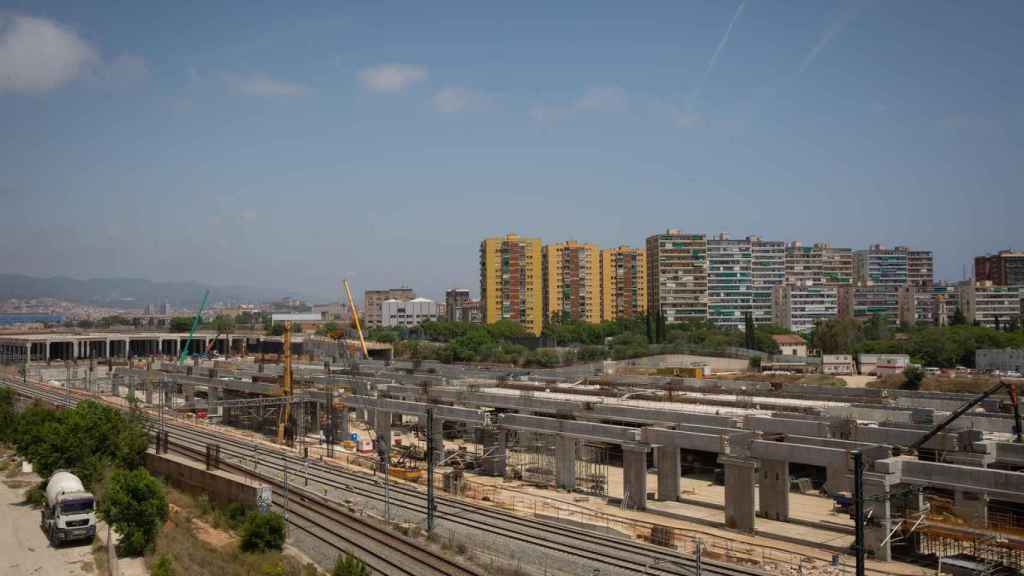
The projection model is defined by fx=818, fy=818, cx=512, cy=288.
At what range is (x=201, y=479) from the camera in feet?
86.2

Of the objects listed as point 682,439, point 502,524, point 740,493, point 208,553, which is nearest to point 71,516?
point 208,553

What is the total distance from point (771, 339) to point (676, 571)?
6018cm

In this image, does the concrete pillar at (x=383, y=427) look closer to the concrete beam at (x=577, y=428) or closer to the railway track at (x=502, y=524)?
the railway track at (x=502, y=524)

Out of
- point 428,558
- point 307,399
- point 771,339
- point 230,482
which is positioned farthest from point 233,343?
point 428,558

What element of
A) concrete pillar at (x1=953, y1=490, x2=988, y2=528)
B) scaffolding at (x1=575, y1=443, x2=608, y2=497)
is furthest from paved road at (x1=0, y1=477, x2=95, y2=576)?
concrete pillar at (x1=953, y1=490, x2=988, y2=528)

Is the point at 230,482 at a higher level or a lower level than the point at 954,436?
lower

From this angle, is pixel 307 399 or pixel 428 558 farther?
pixel 307 399

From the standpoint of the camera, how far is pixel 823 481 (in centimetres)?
2556

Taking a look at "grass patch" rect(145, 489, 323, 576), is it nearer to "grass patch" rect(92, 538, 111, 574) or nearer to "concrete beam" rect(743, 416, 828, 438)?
"grass patch" rect(92, 538, 111, 574)

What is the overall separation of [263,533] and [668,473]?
11160 mm

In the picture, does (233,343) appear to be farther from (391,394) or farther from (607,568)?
(607,568)

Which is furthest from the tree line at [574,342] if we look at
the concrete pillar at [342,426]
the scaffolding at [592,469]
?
the scaffolding at [592,469]

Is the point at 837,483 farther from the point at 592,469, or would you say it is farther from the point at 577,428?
the point at 592,469

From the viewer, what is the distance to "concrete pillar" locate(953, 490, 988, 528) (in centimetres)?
1781
